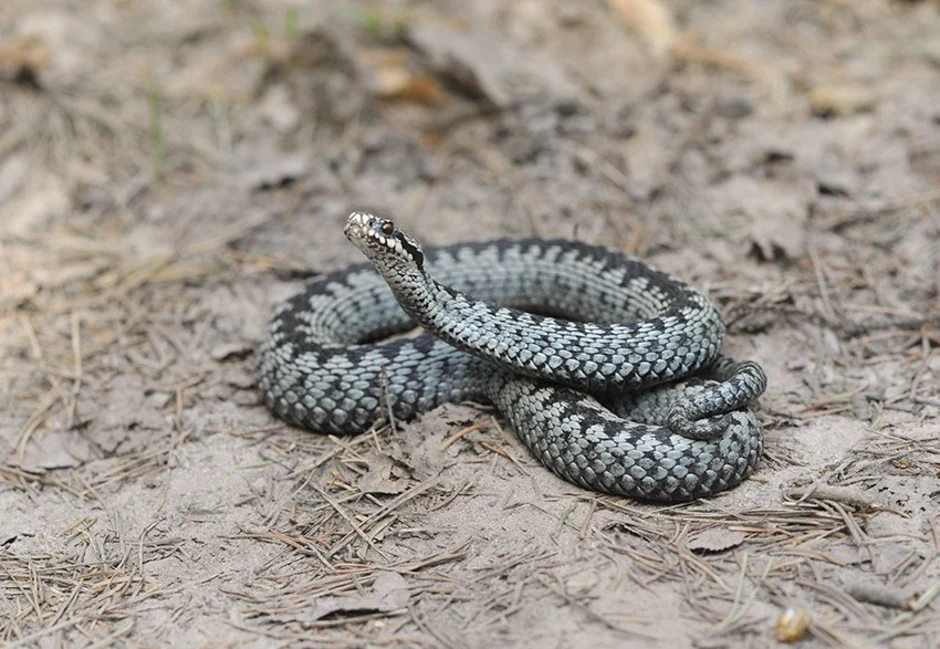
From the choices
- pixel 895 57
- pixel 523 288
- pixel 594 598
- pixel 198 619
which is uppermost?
pixel 895 57

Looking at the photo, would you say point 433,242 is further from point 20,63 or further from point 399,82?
point 20,63

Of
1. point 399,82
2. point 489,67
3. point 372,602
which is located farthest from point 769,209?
point 372,602

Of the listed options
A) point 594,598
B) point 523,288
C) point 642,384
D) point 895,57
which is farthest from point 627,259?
point 895,57

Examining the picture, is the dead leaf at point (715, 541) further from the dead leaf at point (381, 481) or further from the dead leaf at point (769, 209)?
the dead leaf at point (769, 209)

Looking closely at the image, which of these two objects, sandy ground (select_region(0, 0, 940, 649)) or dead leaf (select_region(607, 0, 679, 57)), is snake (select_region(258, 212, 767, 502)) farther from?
dead leaf (select_region(607, 0, 679, 57))

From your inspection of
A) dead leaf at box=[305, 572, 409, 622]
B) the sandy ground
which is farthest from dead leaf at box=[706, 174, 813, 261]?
dead leaf at box=[305, 572, 409, 622]

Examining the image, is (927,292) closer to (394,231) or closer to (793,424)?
(793,424)
